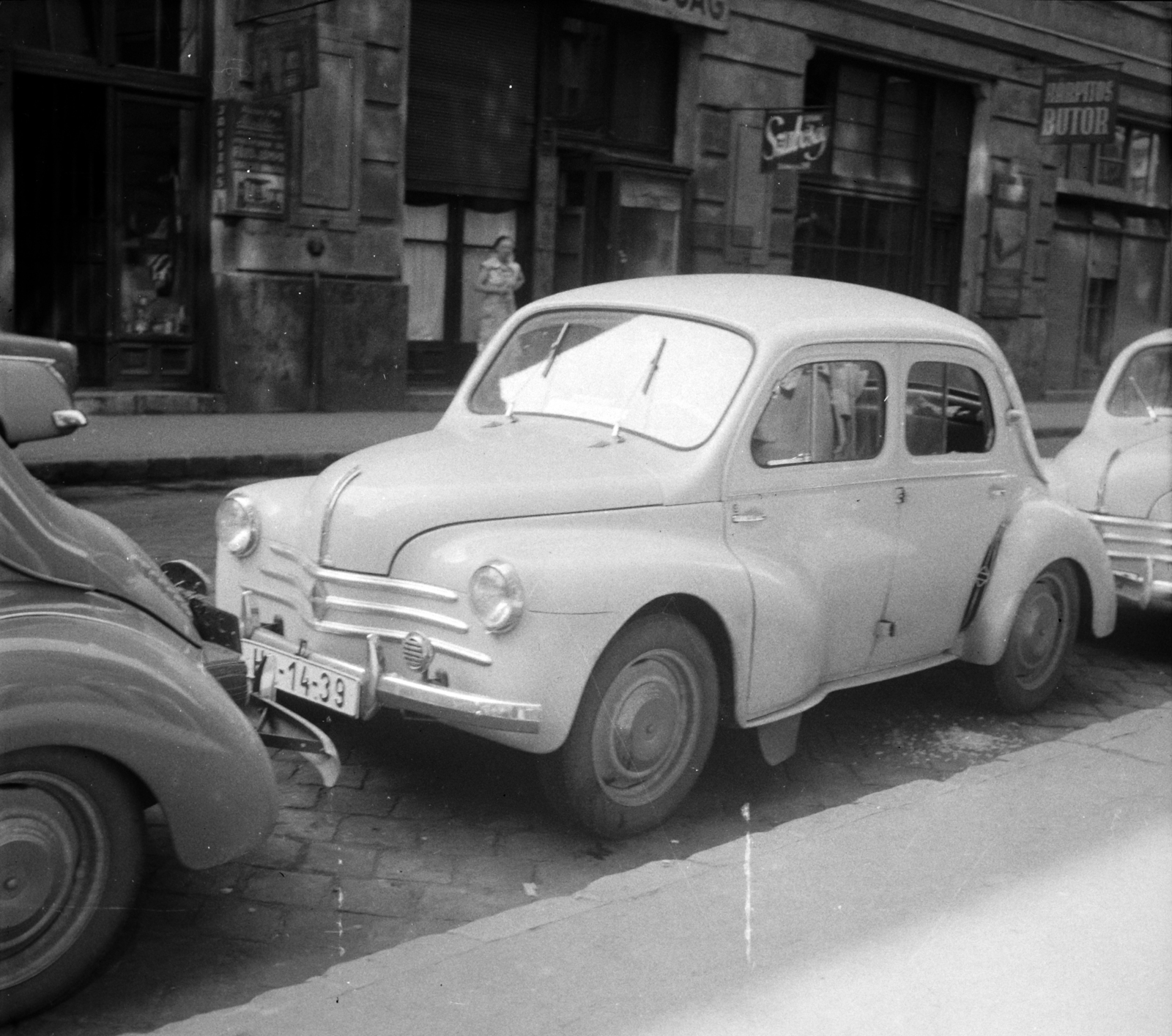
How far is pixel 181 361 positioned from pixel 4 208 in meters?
2.16

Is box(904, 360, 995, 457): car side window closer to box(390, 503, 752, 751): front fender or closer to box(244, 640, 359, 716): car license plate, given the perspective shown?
box(390, 503, 752, 751): front fender

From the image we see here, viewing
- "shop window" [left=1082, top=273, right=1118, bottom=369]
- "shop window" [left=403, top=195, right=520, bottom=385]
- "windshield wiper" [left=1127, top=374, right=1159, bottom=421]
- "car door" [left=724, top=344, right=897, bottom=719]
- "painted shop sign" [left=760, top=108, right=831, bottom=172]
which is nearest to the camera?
"car door" [left=724, top=344, right=897, bottom=719]

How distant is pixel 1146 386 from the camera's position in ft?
25.4

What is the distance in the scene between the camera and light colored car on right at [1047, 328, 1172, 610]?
268 inches

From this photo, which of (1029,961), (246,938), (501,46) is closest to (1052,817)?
(1029,961)

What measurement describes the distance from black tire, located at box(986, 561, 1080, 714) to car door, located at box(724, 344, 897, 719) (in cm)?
87

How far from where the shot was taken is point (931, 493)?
5.43 meters

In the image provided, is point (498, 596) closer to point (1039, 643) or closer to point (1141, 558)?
point (1039, 643)

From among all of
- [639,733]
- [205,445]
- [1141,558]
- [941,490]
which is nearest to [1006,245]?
[205,445]

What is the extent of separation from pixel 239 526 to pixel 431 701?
1.07 metres

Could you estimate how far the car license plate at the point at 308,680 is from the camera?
4.21 m

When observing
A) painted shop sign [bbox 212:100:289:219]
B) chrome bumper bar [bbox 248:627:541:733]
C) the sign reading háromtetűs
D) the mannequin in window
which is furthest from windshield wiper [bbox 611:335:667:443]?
the sign reading háromtetűs

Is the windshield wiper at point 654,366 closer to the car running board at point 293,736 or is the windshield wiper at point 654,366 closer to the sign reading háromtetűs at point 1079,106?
the car running board at point 293,736

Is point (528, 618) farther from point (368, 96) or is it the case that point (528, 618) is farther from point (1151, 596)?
point (368, 96)
